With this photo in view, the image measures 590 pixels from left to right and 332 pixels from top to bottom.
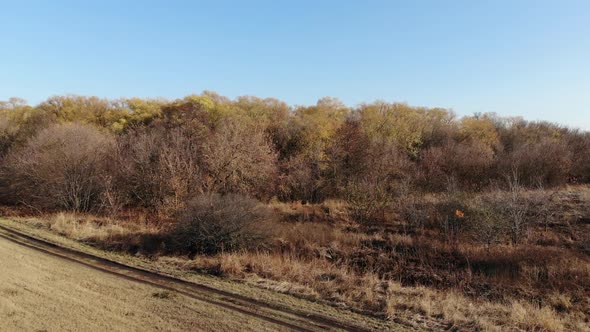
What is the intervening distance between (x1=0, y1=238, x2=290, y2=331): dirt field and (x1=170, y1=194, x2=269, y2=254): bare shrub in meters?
4.36

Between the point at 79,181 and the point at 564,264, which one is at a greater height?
the point at 79,181

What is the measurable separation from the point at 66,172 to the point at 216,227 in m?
16.3

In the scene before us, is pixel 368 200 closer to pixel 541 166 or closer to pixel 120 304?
pixel 120 304

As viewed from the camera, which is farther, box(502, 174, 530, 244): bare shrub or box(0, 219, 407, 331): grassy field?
box(502, 174, 530, 244): bare shrub

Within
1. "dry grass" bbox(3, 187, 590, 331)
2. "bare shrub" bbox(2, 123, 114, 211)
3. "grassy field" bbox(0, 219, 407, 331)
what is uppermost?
"bare shrub" bbox(2, 123, 114, 211)

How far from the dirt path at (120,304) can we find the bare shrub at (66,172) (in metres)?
13.9

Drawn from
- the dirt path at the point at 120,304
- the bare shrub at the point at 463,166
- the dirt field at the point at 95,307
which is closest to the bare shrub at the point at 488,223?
the bare shrub at the point at 463,166

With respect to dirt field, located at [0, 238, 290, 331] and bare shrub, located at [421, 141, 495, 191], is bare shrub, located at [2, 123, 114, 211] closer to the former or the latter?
dirt field, located at [0, 238, 290, 331]

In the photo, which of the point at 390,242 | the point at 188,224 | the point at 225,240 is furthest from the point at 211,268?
the point at 390,242

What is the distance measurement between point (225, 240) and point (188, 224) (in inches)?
74.8

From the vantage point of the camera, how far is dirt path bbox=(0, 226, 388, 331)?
7.13m

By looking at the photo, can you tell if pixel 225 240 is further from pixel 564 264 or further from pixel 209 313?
pixel 564 264

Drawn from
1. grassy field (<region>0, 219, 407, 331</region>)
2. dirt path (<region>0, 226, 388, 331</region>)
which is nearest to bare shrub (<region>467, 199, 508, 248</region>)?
grassy field (<region>0, 219, 407, 331</region>)

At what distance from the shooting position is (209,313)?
Result: 7.95 meters
